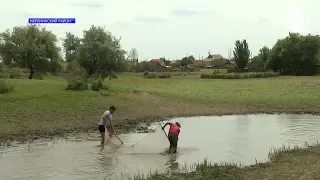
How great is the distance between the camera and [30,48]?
5788cm

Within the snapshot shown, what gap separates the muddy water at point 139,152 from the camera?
13422 millimetres

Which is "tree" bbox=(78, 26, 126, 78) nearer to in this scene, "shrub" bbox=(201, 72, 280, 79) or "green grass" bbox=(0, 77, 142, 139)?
"green grass" bbox=(0, 77, 142, 139)

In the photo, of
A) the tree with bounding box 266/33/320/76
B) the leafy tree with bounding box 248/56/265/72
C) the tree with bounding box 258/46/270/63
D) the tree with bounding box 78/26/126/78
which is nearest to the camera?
the tree with bounding box 78/26/126/78

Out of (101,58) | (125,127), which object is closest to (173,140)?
(125,127)

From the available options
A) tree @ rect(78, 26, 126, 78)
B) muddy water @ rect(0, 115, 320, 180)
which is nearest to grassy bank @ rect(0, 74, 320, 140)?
muddy water @ rect(0, 115, 320, 180)

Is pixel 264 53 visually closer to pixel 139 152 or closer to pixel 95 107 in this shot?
pixel 95 107

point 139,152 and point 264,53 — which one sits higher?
point 264,53

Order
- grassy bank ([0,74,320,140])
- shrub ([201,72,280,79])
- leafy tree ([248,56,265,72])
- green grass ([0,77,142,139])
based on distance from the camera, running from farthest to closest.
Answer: leafy tree ([248,56,265,72]), shrub ([201,72,280,79]), grassy bank ([0,74,320,140]), green grass ([0,77,142,139])

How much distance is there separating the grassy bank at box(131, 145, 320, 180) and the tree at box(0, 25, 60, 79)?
5020 cm

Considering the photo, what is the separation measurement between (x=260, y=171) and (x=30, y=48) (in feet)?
169

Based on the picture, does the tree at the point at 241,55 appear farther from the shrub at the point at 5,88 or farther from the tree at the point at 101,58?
the shrub at the point at 5,88

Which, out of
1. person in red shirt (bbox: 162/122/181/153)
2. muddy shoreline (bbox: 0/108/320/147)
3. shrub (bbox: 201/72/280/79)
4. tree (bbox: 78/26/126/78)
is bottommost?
muddy shoreline (bbox: 0/108/320/147)

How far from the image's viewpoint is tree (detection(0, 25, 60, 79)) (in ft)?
192

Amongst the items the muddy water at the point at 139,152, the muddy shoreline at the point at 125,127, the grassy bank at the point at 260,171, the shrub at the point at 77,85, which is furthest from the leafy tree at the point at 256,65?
the grassy bank at the point at 260,171
